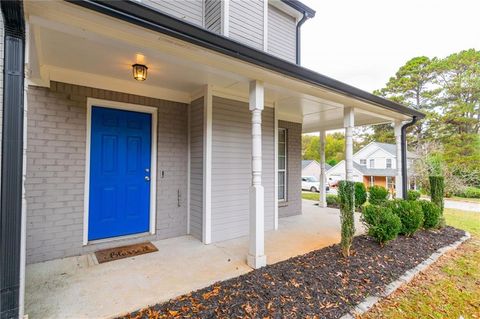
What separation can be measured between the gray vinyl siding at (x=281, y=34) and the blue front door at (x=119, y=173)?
3724mm

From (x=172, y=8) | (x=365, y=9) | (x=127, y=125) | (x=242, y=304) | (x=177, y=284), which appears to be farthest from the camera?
(x=365, y=9)

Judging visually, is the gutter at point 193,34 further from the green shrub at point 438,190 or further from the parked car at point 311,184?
the parked car at point 311,184

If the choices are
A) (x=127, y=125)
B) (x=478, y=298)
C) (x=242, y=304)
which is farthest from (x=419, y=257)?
(x=127, y=125)

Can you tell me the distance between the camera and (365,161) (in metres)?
22.4

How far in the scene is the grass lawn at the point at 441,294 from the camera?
230 centimetres

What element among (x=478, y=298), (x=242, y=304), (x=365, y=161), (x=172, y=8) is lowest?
(x=478, y=298)

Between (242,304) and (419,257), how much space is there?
2987mm

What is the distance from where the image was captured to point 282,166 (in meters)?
6.14

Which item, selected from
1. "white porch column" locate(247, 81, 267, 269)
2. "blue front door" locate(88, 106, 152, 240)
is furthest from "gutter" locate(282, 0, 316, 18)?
"blue front door" locate(88, 106, 152, 240)

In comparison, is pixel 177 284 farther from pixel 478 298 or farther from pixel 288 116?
pixel 288 116

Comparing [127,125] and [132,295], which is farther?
[127,125]

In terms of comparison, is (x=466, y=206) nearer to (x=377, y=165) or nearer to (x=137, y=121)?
(x=377, y=165)

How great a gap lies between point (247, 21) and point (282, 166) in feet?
11.5

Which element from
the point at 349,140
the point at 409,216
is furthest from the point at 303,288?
the point at 349,140
